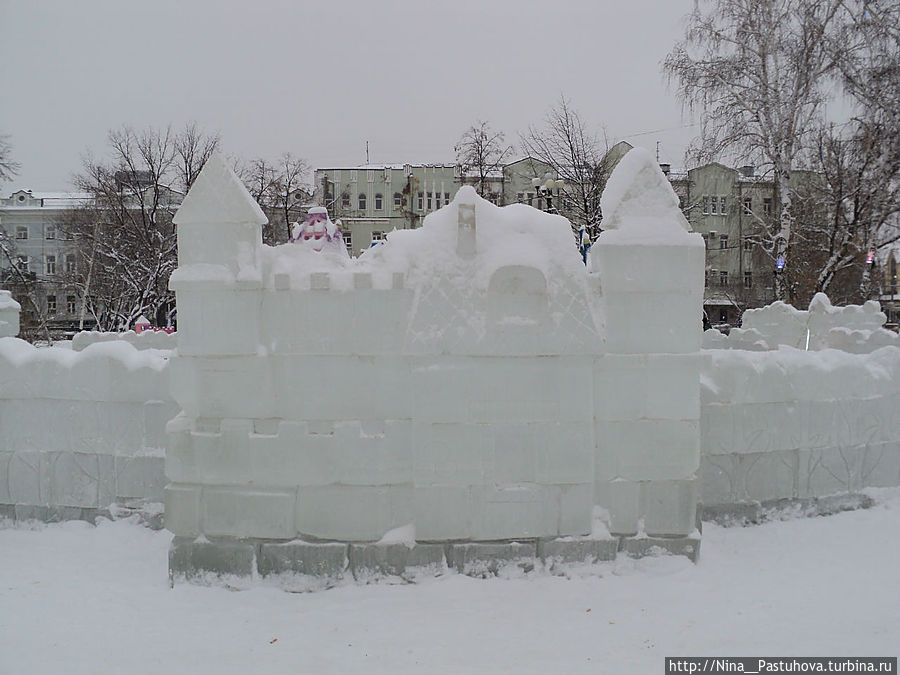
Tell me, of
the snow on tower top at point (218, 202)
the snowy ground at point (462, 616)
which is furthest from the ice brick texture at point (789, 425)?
Result: the snow on tower top at point (218, 202)

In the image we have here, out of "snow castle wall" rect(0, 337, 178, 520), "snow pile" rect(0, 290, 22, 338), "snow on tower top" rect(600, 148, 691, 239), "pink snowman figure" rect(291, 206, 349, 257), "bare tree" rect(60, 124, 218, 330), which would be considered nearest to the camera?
"snow on tower top" rect(600, 148, 691, 239)

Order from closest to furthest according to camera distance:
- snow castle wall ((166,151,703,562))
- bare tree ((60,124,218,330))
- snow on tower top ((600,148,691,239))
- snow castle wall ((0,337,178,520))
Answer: snow castle wall ((166,151,703,562))
snow on tower top ((600,148,691,239))
snow castle wall ((0,337,178,520))
bare tree ((60,124,218,330))

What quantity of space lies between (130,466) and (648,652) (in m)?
3.99

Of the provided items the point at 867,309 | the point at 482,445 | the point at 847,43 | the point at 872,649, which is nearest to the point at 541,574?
the point at 482,445

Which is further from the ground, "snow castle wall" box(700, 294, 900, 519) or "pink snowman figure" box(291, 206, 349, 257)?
"pink snowman figure" box(291, 206, 349, 257)

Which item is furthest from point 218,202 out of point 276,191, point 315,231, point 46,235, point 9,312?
point 46,235

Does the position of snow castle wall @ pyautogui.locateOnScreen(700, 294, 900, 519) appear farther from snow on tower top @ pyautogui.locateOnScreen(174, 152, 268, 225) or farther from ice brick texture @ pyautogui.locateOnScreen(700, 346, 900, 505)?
snow on tower top @ pyautogui.locateOnScreen(174, 152, 268, 225)

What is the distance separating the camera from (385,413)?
172 inches

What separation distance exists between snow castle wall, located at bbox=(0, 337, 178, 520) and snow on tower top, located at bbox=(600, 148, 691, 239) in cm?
354

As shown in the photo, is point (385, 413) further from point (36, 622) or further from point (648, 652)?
point (36, 622)

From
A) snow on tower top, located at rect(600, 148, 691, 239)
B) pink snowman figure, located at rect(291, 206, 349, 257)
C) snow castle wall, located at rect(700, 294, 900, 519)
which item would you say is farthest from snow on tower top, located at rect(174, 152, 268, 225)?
snow castle wall, located at rect(700, 294, 900, 519)

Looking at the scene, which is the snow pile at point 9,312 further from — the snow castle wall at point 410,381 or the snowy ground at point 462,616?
the snow castle wall at point 410,381

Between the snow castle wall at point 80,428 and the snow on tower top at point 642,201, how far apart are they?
3.54 metres

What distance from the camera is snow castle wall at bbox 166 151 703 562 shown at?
4312mm
